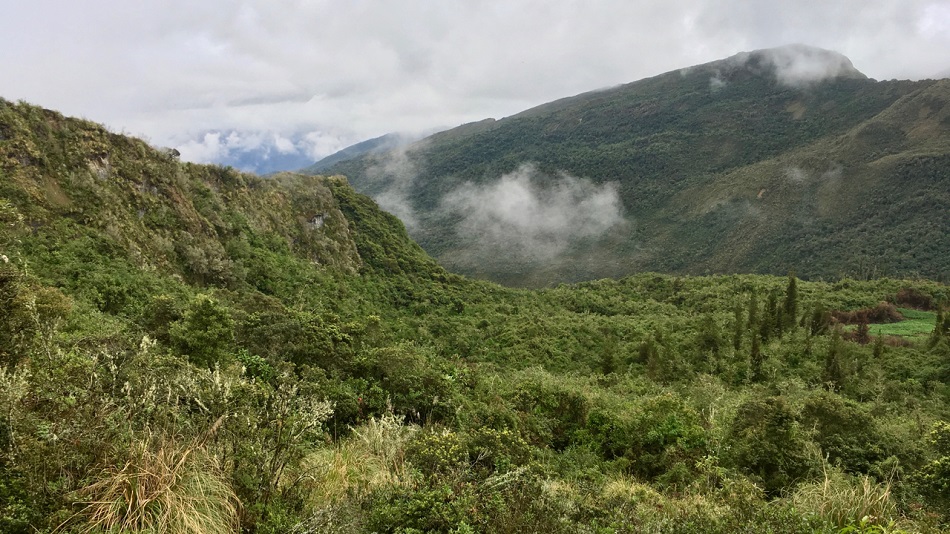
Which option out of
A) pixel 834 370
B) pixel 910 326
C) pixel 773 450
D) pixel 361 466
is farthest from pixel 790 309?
pixel 361 466

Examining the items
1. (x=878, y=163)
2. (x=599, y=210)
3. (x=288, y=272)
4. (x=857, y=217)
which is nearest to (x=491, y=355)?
(x=288, y=272)

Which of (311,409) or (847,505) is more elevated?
(311,409)

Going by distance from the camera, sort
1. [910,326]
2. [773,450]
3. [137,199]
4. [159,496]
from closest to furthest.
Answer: [159,496], [773,450], [137,199], [910,326]

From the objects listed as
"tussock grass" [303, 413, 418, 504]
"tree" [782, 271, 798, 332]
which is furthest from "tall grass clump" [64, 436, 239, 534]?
"tree" [782, 271, 798, 332]

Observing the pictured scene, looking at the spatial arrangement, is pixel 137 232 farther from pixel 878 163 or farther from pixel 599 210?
pixel 599 210

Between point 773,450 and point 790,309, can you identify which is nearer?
point 773,450

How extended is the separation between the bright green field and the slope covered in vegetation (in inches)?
258

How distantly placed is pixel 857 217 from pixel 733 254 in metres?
30.2

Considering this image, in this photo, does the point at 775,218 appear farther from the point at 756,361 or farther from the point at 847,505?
the point at 847,505

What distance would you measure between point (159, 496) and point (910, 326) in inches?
2421

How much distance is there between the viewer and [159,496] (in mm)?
3701

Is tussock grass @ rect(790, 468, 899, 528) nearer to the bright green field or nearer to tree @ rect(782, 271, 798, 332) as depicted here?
tree @ rect(782, 271, 798, 332)

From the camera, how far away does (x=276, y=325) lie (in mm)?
14984

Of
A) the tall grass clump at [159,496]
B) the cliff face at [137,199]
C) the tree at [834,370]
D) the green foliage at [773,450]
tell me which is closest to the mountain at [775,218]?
the tree at [834,370]
